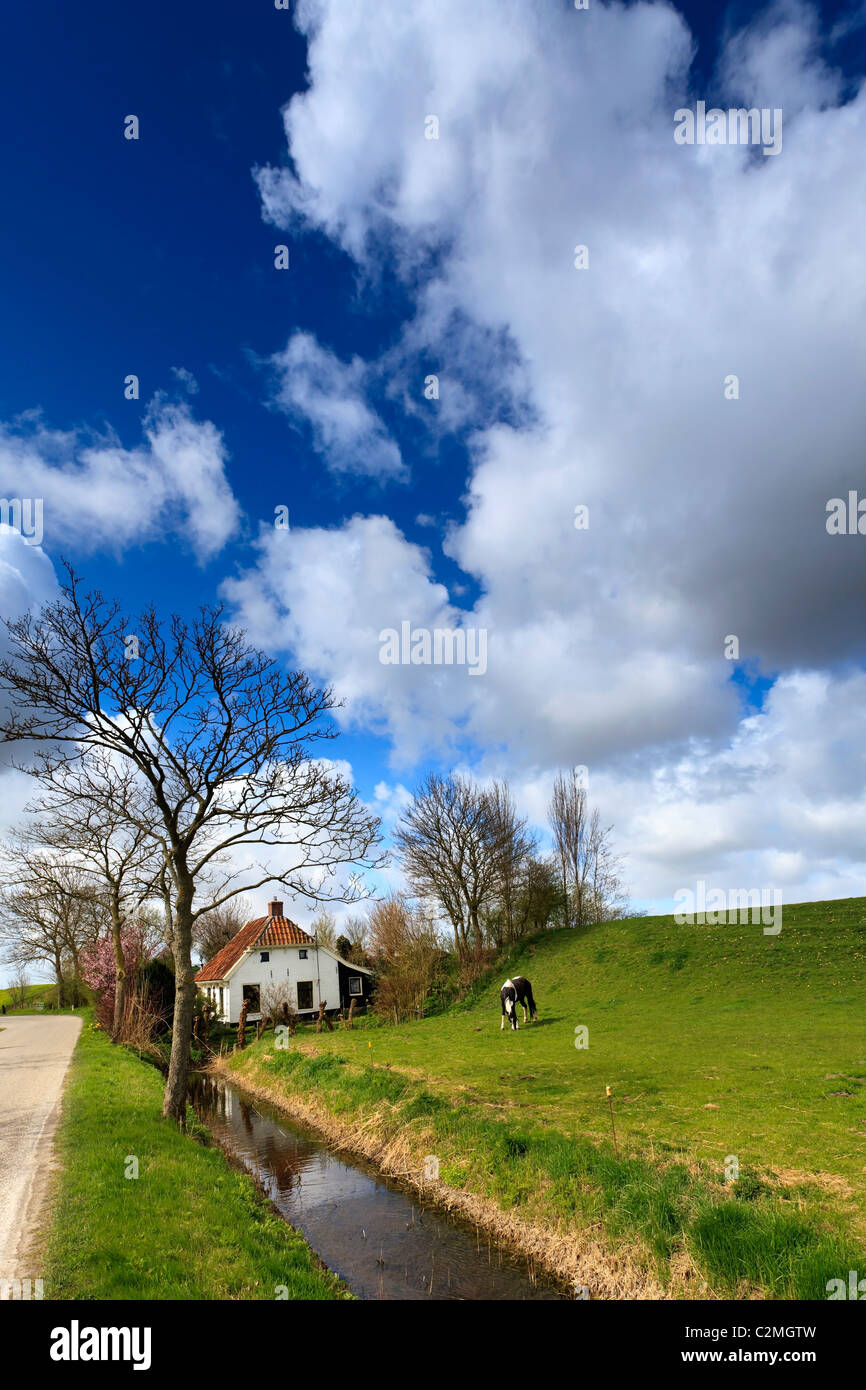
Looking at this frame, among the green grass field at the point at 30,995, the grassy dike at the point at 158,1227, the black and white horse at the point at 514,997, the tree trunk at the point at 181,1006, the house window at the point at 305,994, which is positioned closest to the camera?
the grassy dike at the point at 158,1227

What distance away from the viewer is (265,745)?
47.8 ft

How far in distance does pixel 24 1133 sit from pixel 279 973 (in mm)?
34024

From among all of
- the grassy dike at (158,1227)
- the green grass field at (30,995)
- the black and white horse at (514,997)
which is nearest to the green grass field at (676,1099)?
the black and white horse at (514,997)

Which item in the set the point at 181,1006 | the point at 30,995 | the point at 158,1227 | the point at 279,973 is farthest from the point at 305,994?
the point at 30,995

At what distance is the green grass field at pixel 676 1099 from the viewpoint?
745 centimetres

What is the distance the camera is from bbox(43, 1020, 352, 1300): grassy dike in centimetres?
657

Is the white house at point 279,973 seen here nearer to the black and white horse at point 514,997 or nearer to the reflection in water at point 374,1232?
the black and white horse at point 514,997

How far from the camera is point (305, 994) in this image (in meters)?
45.6

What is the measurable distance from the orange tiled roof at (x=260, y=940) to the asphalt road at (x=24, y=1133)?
17.8 m

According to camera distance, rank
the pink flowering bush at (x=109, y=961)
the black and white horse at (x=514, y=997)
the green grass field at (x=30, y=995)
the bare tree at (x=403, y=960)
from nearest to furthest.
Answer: the black and white horse at (x=514, y=997) < the pink flowering bush at (x=109, y=961) < the bare tree at (x=403, y=960) < the green grass field at (x=30, y=995)

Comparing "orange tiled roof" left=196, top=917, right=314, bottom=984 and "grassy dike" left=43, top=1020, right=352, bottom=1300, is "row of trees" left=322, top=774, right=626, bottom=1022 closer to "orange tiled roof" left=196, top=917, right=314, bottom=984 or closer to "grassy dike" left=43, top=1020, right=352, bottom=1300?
"orange tiled roof" left=196, top=917, right=314, bottom=984
